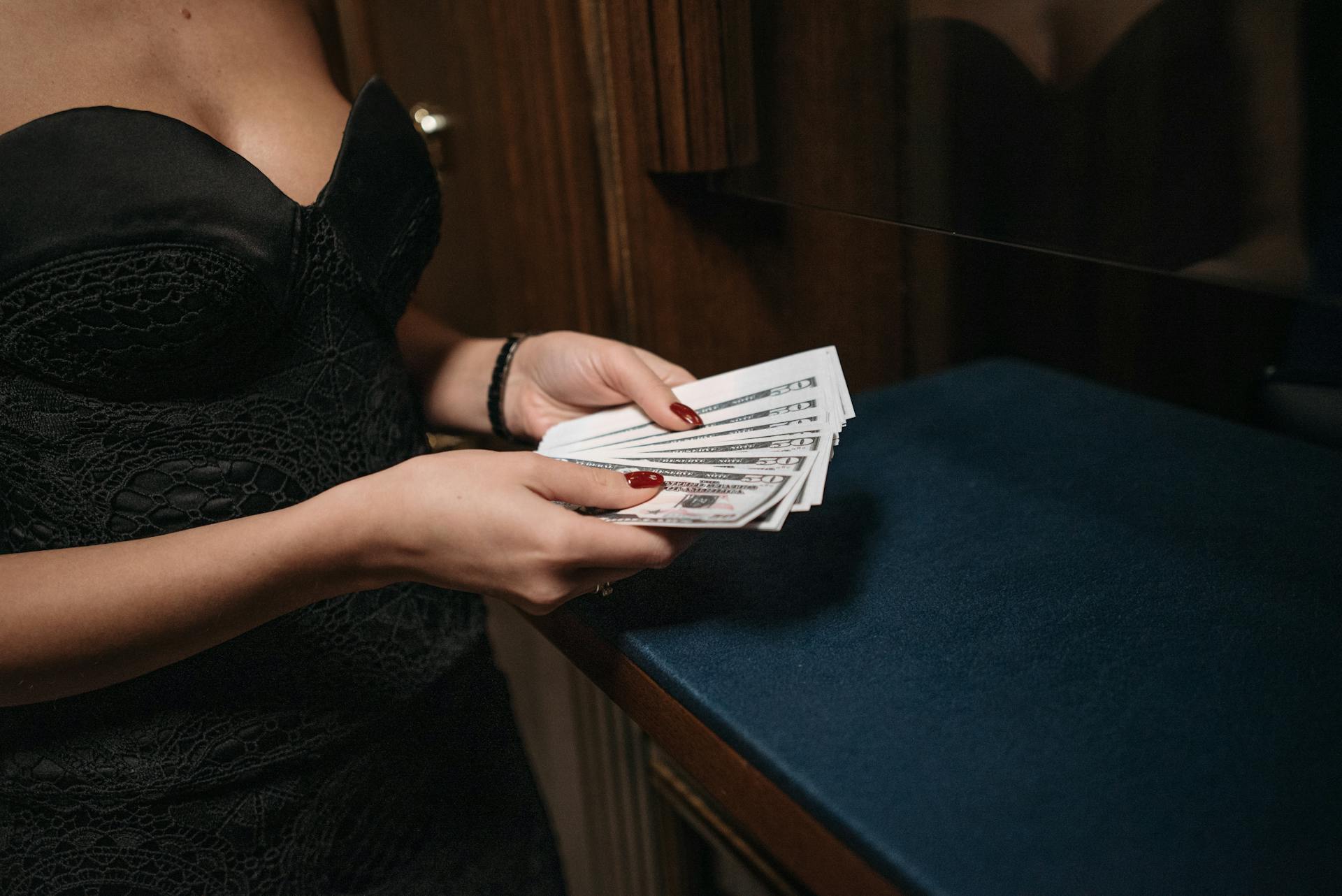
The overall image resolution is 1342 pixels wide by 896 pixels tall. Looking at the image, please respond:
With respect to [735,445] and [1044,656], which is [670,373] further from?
[1044,656]

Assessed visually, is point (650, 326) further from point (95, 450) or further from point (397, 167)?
point (95, 450)

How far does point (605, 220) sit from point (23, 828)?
865 mm

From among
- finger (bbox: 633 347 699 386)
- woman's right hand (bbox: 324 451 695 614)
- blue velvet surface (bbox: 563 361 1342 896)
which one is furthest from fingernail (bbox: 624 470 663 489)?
finger (bbox: 633 347 699 386)

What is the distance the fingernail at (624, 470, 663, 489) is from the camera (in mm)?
637

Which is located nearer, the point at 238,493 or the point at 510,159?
the point at 238,493

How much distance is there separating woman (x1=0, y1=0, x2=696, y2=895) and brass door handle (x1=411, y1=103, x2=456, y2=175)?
0.54 meters

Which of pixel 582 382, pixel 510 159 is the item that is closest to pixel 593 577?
pixel 582 382

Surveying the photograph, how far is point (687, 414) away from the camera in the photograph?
2.54 feet

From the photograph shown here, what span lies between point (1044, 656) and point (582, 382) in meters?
0.46

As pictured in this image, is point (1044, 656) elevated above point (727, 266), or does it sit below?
below

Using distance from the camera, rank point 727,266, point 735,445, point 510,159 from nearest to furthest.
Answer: point 735,445 → point 727,266 → point 510,159

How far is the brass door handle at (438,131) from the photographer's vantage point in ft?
4.62

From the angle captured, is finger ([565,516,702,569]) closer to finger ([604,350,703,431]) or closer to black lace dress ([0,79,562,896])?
finger ([604,350,703,431])

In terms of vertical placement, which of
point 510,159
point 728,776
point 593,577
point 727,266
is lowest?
point 728,776
